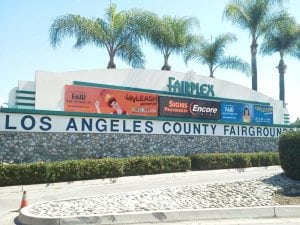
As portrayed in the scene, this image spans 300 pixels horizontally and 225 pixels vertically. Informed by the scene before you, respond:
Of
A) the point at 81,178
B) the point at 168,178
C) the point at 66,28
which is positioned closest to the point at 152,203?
the point at 81,178

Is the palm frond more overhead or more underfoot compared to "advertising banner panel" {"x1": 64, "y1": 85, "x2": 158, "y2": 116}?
more overhead

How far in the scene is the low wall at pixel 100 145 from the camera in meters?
18.1

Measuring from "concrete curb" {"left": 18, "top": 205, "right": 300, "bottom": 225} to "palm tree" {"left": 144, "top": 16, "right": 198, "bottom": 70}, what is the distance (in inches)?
697

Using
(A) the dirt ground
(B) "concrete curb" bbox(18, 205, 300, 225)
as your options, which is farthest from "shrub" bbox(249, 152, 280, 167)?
(B) "concrete curb" bbox(18, 205, 300, 225)

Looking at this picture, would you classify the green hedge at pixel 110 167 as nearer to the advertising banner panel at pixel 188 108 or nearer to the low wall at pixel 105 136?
the low wall at pixel 105 136

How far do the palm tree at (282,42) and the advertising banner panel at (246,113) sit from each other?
6427mm

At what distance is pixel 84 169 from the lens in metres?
17.3

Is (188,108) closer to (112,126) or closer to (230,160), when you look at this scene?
(230,160)

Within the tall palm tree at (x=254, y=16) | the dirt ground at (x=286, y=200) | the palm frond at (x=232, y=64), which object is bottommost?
the dirt ground at (x=286, y=200)

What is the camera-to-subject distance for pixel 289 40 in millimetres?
35438

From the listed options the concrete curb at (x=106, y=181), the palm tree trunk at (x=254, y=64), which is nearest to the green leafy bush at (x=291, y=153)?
the concrete curb at (x=106, y=181)

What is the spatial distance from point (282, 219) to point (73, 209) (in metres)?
5.63

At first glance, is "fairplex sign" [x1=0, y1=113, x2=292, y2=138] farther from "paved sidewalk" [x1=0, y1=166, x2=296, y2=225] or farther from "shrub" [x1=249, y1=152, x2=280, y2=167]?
"paved sidewalk" [x1=0, y1=166, x2=296, y2=225]

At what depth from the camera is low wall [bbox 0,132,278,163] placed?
18.1m
